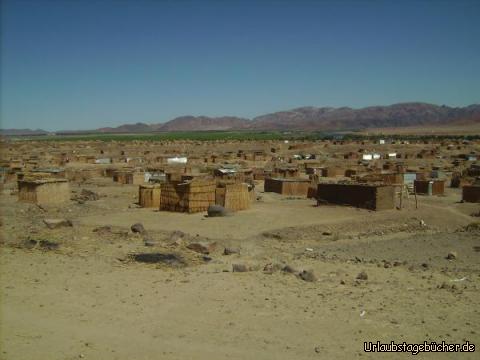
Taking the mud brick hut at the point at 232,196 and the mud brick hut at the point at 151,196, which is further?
the mud brick hut at the point at 151,196

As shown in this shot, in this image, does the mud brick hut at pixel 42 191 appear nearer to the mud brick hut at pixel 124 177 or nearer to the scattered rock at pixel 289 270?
the mud brick hut at pixel 124 177

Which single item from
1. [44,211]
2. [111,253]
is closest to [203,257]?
[111,253]

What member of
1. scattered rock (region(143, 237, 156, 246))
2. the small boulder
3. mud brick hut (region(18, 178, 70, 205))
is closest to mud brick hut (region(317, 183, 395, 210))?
the small boulder

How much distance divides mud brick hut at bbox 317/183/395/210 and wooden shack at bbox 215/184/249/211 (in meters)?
3.56

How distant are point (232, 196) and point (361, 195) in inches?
204

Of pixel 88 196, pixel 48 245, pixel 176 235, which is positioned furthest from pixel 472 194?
pixel 48 245

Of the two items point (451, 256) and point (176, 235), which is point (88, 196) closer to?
point (176, 235)

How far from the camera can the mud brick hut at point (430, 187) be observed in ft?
90.3

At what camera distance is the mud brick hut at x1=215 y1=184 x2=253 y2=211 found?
68.1 ft

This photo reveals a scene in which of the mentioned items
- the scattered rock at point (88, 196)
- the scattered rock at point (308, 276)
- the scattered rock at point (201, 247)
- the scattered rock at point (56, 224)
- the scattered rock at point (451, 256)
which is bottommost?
the scattered rock at point (451, 256)

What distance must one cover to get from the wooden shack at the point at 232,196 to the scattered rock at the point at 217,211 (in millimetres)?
822

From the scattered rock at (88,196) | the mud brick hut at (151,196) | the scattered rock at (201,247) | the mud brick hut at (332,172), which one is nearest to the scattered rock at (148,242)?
the scattered rock at (201,247)

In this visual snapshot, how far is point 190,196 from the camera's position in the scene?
67.7 ft

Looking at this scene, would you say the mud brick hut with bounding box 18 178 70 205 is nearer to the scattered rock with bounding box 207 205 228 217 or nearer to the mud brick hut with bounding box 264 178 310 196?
the scattered rock with bounding box 207 205 228 217
